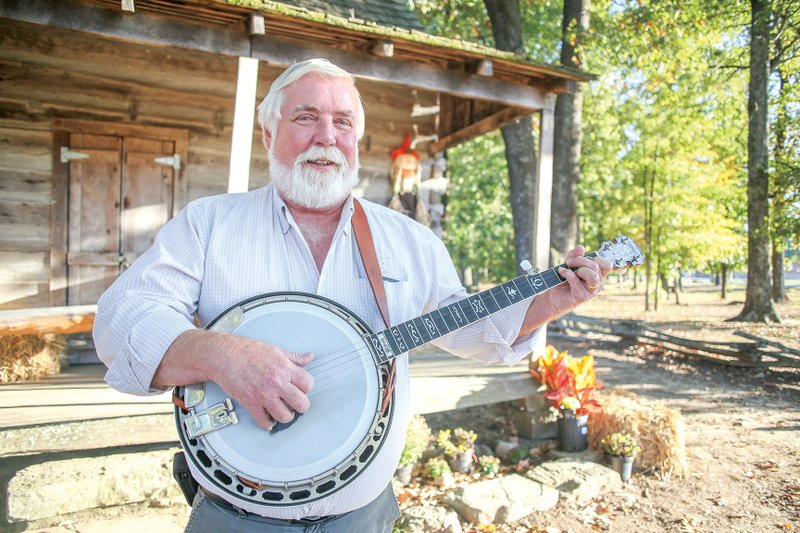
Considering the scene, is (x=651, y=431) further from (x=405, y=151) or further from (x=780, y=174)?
(x=780, y=174)

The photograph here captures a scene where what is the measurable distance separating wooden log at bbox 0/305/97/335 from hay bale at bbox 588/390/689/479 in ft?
13.6

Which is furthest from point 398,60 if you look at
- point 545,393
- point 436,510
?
point 436,510

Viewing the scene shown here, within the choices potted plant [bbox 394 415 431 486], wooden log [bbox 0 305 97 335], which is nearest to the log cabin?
wooden log [bbox 0 305 97 335]

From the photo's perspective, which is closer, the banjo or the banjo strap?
the banjo

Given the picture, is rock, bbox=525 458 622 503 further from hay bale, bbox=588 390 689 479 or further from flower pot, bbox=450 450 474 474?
flower pot, bbox=450 450 474 474

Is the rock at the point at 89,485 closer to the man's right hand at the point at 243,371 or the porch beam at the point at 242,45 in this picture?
the man's right hand at the point at 243,371

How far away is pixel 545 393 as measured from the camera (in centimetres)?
531

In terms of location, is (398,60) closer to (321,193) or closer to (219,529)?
(321,193)

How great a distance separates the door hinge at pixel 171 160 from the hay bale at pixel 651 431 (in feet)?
15.8

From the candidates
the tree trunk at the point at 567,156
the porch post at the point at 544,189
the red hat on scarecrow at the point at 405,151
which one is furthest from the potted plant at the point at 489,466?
the tree trunk at the point at 567,156

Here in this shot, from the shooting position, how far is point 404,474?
436 cm

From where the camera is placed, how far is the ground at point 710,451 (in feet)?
12.9

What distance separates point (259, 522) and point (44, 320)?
3.30m

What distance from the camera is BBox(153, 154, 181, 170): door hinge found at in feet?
19.3
